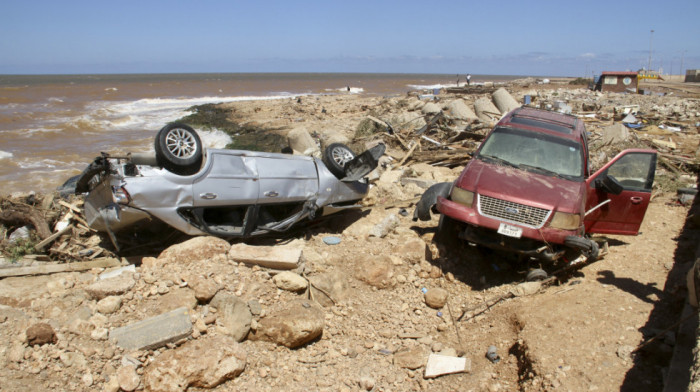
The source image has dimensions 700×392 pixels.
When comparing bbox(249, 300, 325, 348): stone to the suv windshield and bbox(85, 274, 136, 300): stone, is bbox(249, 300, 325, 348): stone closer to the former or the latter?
bbox(85, 274, 136, 300): stone

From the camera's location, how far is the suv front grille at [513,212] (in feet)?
18.1

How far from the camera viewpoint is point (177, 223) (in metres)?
5.77

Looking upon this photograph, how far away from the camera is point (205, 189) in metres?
5.96

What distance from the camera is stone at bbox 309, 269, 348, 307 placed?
555cm

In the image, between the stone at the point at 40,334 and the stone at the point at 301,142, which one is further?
the stone at the point at 301,142

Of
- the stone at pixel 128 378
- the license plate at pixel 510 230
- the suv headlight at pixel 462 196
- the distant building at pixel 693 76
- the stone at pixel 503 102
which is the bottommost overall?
the stone at pixel 128 378

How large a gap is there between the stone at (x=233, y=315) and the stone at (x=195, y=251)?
0.87 m

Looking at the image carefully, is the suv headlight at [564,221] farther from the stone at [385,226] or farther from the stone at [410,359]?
the stone at [385,226]

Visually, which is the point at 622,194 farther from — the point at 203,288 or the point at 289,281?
the point at 203,288

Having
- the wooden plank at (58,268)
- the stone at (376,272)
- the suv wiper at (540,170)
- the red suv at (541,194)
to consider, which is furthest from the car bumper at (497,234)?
the wooden plank at (58,268)

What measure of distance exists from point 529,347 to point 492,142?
3.57 meters

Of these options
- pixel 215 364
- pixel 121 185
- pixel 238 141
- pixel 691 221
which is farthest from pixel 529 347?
pixel 238 141

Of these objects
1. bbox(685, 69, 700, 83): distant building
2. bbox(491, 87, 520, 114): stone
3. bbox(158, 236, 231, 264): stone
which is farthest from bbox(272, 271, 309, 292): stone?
bbox(685, 69, 700, 83): distant building

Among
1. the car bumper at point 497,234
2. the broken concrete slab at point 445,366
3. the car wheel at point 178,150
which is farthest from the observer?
the car wheel at point 178,150
